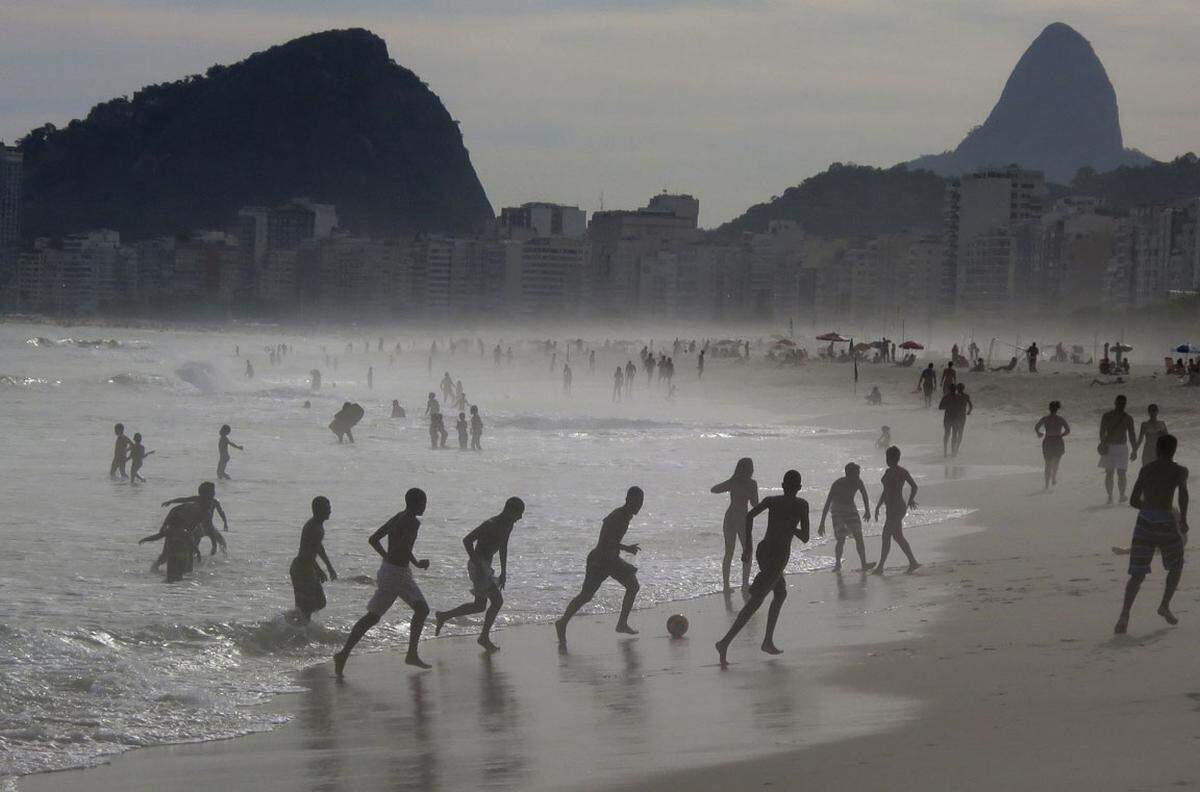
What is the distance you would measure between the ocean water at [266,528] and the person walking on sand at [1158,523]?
4711 millimetres

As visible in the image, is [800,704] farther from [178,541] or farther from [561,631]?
[178,541]

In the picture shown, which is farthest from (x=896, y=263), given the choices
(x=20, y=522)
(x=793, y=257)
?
(x=20, y=522)

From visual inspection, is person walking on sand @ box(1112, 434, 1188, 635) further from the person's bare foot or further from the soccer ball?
the person's bare foot

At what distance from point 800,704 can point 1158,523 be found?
8.34 feet

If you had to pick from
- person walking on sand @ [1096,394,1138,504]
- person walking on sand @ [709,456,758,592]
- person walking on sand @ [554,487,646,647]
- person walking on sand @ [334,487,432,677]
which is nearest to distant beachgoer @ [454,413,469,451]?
person walking on sand @ [1096,394,1138,504]

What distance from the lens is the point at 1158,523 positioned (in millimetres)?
8945

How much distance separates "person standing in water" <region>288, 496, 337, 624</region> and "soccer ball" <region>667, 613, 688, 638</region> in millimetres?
2436

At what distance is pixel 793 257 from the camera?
18800cm

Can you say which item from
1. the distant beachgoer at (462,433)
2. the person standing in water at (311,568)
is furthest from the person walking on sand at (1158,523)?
the distant beachgoer at (462,433)

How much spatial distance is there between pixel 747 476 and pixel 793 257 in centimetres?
17822

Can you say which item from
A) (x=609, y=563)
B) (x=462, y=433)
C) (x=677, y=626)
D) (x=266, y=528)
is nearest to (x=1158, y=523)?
(x=677, y=626)

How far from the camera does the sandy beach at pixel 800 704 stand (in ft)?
A: 21.6

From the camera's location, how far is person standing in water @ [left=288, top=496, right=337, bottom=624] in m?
10.7

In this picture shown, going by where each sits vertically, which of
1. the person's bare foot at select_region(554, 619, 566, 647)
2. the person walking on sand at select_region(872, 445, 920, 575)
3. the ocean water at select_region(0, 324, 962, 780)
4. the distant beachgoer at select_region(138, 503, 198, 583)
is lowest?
the ocean water at select_region(0, 324, 962, 780)
